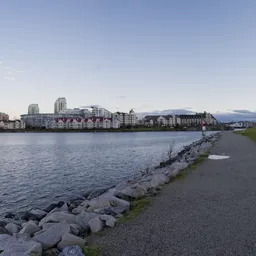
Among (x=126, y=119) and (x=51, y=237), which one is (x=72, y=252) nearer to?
(x=51, y=237)

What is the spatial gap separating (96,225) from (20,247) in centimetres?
149

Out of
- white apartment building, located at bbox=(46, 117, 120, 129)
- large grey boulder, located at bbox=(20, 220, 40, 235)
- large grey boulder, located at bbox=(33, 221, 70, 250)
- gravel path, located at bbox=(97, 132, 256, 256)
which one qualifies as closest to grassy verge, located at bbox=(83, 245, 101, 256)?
gravel path, located at bbox=(97, 132, 256, 256)

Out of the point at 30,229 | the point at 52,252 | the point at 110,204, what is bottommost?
the point at 30,229

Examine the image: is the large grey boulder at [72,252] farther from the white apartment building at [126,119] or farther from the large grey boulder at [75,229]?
the white apartment building at [126,119]

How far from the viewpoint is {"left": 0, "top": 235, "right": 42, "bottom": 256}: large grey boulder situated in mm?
3817

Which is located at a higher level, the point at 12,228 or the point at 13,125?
the point at 13,125

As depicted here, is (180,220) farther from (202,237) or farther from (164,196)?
(164,196)

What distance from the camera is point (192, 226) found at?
5051mm

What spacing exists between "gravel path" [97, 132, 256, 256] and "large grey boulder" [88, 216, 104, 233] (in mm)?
246

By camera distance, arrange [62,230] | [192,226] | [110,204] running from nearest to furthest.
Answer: [62,230] < [192,226] < [110,204]

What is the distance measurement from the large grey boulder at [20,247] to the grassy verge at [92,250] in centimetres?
Result: 63

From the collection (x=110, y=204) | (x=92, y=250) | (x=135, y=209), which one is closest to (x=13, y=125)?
(x=110, y=204)

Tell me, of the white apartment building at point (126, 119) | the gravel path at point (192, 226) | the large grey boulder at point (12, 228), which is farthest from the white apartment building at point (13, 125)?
the gravel path at point (192, 226)

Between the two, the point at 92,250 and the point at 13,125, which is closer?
the point at 92,250
